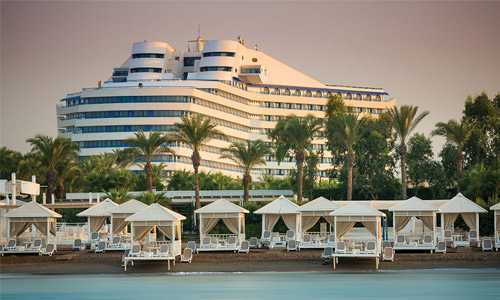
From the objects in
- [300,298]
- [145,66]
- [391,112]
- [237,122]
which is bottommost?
[300,298]

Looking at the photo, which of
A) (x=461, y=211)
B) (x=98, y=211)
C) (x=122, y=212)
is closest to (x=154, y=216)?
(x=122, y=212)

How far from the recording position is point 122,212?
1636 inches

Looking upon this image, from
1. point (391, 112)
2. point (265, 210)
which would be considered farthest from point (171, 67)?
point (265, 210)

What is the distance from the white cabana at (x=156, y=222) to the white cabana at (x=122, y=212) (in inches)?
157

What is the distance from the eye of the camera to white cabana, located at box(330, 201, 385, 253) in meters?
36.4

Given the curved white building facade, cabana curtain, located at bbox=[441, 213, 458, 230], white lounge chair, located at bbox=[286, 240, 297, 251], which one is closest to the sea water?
white lounge chair, located at bbox=[286, 240, 297, 251]

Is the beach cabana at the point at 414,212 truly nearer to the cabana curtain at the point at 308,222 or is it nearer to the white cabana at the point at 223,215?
the cabana curtain at the point at 308,222

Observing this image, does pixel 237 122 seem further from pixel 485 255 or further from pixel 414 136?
pixel 485 255

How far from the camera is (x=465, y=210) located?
1575 inches

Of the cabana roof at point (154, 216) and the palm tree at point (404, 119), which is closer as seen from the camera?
the cabana roof at point (154, 216)

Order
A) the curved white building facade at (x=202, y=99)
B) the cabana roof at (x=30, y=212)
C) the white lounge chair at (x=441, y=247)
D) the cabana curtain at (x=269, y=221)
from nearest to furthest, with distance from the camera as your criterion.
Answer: the white lounge chair at (x=441, y=247) < the cabana roof at (x=30, y=212) < the cabana curtain at (x=269, y=221) < the curved white building facade at (x=202, y=99)

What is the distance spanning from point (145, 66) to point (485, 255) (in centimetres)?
9204

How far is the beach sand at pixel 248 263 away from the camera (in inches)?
1389

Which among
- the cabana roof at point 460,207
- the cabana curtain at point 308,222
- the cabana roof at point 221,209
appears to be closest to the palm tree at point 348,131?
the cabana curtain at point 308,222
